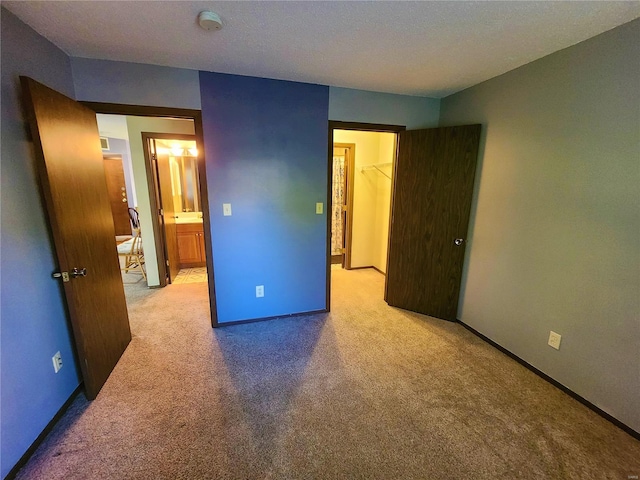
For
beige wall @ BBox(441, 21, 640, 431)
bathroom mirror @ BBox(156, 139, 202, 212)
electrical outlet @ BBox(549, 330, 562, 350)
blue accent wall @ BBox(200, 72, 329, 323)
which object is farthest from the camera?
bathroom mirror @ BBox(156, 139, 202, 212)

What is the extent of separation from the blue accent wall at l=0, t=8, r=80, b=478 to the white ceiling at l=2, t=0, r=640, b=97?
0.21 meters

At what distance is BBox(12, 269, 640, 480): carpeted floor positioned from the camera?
54.4 inches

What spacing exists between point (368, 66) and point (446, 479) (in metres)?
2.60

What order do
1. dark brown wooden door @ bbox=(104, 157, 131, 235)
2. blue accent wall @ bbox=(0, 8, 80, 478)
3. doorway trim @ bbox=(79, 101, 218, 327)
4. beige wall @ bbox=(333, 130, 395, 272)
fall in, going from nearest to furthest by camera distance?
blue accent wall @ bbox=(0, 8, 80, 478), doorway trim @ bbox=(79, 101, 218, 327), beige wall @ bbox=(333, 130, 395, 272), dark brown wooden door @ bbox=(104, 157, 131, 235)

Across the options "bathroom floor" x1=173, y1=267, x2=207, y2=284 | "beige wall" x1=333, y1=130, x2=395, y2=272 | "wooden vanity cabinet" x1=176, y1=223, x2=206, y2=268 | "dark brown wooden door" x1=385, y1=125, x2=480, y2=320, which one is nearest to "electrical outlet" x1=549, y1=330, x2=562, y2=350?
"dark brown wooden door" x1=385, y1=125, x2=480, y2=320

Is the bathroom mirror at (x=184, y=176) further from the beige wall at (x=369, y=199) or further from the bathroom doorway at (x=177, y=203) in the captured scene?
→ the beige wall at (x=369, y=199)

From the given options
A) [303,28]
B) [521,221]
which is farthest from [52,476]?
[521,221]

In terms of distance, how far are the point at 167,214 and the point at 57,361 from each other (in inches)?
93.1

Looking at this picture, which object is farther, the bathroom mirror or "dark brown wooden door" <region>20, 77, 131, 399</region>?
the bathroom mirror

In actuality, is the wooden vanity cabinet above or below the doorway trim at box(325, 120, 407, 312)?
below

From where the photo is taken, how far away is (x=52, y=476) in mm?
1321

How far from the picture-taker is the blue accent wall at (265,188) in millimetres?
2318

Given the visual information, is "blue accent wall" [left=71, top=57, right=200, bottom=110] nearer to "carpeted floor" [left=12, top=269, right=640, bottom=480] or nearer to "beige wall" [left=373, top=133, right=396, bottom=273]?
"carpeted floor" [left=12, top=269, right=640, bottom=480]

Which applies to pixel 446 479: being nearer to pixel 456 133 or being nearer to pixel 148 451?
pixel 148 451
